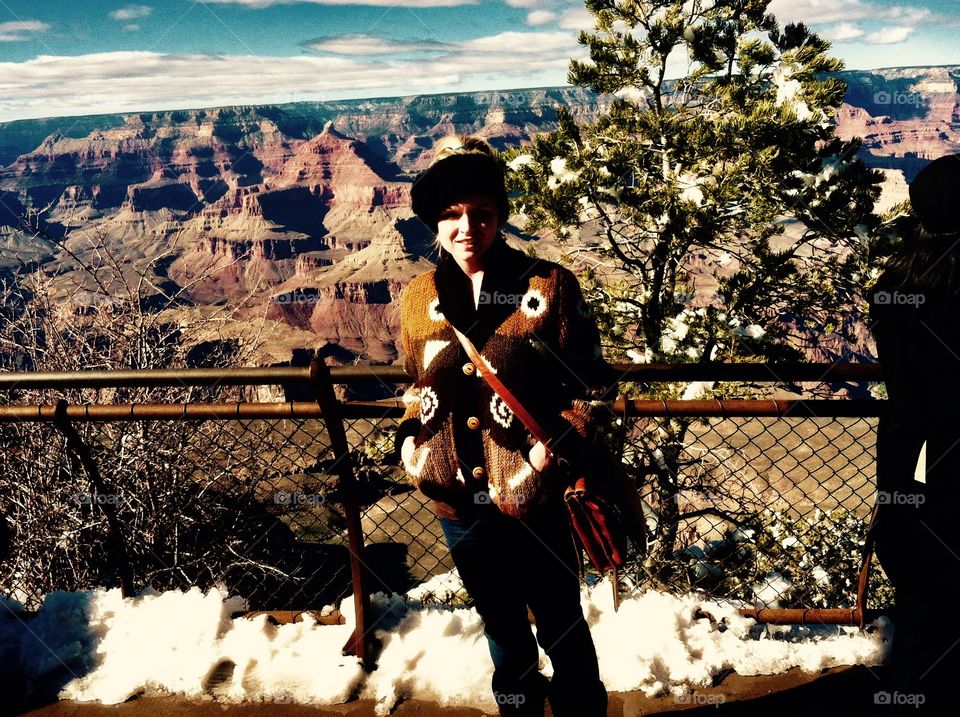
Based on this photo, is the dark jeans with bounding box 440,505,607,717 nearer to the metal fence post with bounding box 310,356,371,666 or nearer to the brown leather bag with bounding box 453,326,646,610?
the brown leather bag with bounding box 453,326,646,610

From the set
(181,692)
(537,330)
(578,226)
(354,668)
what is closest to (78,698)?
(181,692)

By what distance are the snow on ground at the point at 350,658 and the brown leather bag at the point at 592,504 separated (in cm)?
100

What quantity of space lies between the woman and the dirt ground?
2.16ft

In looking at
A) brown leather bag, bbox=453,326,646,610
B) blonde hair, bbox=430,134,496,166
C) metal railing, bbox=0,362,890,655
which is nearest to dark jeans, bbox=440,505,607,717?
brown leather bag, bbox=453,326,646,610

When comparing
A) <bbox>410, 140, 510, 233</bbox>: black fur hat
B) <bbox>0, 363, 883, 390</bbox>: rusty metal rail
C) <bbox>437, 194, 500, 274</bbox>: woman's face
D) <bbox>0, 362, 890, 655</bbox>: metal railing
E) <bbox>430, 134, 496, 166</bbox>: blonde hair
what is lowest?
<bbox>0, 362, 890, 655</bbox>: metal railing

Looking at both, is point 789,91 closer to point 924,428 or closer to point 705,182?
point 705,182

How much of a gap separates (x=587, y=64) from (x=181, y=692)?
341 inches

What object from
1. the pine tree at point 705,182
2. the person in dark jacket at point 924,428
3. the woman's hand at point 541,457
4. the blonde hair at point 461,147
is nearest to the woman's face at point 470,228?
the blonde hair at point 461,147

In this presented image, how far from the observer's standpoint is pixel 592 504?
1.82 meters

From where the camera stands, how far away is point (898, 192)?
14762 centimetres

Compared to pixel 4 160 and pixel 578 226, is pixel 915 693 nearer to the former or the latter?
pixel 578 226

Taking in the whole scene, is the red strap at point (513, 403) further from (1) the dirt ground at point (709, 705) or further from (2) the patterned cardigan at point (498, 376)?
(1) the dirt ground at point (709, 705)

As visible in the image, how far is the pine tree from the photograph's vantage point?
25.4 ft

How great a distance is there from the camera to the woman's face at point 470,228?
5.99 ft
